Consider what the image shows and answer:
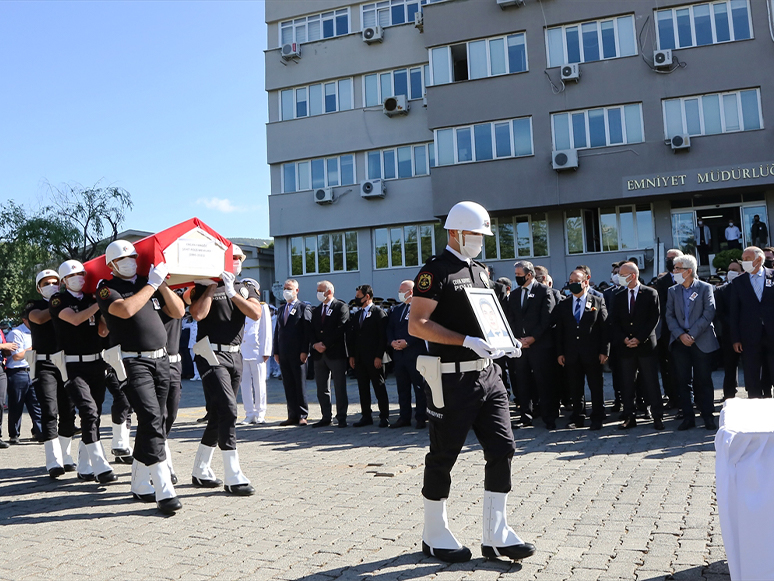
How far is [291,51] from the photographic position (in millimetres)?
34500

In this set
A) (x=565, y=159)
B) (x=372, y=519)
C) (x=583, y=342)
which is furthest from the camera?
(x=565, y=159)

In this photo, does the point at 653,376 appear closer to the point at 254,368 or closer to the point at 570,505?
the point at 570,505

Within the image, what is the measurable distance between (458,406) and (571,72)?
25106mm

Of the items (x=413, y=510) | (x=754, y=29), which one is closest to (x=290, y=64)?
(x=754, y=29)

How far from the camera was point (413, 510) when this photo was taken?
619 centimetres

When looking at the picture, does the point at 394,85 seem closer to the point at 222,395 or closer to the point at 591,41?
the point at 591,41

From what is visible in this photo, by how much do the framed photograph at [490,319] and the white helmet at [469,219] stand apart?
0.43 m

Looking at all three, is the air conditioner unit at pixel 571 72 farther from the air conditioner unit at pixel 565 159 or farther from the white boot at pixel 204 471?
the white boot at pixel 204 471

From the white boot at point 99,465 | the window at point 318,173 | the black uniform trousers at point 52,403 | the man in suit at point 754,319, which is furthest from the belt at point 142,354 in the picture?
the window at point 318,173

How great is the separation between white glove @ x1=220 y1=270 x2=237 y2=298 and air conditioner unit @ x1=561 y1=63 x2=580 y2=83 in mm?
Answer: 23086

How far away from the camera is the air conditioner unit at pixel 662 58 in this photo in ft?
85.9

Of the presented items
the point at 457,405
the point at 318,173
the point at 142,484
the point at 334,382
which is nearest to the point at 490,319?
the point at 457,405

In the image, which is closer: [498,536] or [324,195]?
[498,536]

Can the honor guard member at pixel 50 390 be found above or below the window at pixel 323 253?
below
